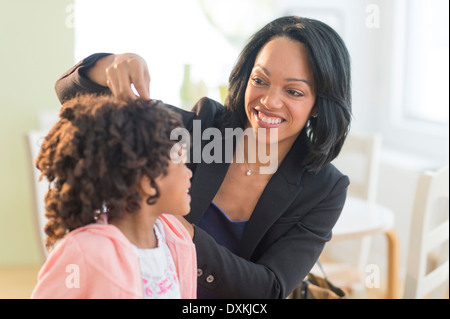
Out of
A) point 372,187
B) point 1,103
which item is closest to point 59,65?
point 1,103

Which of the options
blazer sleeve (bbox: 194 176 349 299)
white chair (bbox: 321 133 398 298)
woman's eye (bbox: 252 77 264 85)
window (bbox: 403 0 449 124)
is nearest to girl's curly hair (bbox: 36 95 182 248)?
blazer sleeve (bbox: 194 176 349 299)

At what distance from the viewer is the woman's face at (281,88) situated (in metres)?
1.24

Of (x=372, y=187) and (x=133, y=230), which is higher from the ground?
(x=133, y=230)

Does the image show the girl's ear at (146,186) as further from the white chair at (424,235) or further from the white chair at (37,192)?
the white chair at (424,235)

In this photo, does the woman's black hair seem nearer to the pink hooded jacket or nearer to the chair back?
the pink hooded jacket

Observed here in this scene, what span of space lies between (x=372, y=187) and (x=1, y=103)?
6.06ft

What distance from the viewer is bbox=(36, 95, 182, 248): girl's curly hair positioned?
2.57ft

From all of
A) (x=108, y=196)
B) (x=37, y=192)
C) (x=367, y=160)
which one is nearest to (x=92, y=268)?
(x=108, y=196)

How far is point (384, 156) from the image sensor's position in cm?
314

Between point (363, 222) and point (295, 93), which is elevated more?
point (295, 93)

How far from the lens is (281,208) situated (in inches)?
49.5

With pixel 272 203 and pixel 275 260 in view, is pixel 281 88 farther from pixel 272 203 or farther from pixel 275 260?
pixel 275 260

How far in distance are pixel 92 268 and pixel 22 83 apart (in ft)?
7.37
